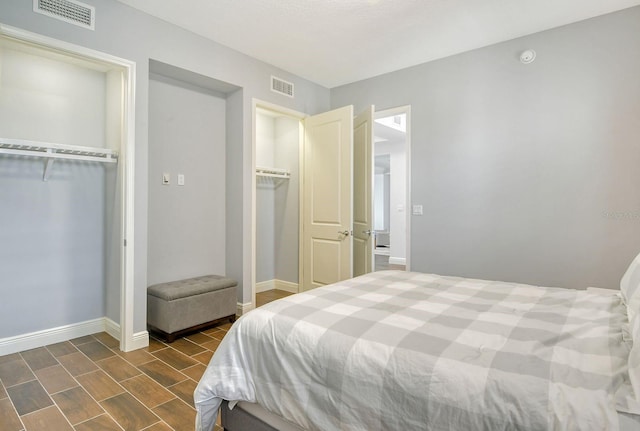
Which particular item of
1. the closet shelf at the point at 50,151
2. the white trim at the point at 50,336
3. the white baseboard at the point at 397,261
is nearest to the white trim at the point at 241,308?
the white trim at the point at 50,336

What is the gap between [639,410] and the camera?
0.81m

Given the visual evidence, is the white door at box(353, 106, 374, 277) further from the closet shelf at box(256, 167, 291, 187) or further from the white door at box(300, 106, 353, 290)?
the closet shelf at box(256, 167, 291, 187)

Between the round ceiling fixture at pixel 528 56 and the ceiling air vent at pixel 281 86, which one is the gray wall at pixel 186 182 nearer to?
the ceiling air vent at pixel 281 86

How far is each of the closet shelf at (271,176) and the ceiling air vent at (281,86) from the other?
39.3 inches

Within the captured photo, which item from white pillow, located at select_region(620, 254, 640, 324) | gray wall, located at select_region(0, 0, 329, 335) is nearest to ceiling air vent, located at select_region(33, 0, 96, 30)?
gray wall, located at select_region(0, 0, 329, 335)

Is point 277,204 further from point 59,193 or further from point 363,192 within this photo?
point 59,193

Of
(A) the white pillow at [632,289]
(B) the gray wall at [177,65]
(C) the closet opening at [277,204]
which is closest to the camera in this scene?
(A) the white pillow at [632,289]

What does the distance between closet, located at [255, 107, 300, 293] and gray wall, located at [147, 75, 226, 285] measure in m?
0.93

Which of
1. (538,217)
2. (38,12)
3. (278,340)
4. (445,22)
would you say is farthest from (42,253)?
(538,217)

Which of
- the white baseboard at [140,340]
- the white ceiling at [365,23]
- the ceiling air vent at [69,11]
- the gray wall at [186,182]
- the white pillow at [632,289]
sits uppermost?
the white ceiling at [365,23]

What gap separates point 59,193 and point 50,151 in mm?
416

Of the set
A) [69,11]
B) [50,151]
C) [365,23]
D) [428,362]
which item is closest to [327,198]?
[365,23]

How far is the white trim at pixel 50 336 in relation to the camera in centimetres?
263

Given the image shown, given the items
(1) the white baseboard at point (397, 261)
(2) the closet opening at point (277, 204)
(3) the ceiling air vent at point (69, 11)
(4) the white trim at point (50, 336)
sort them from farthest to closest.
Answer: (1) the white baseboard at point (397, 261) → (2) the closet opening at point (277, 204) → (4) the white trim at point (50, 336) → (3) the ceiling air vent at point (69, 11)
